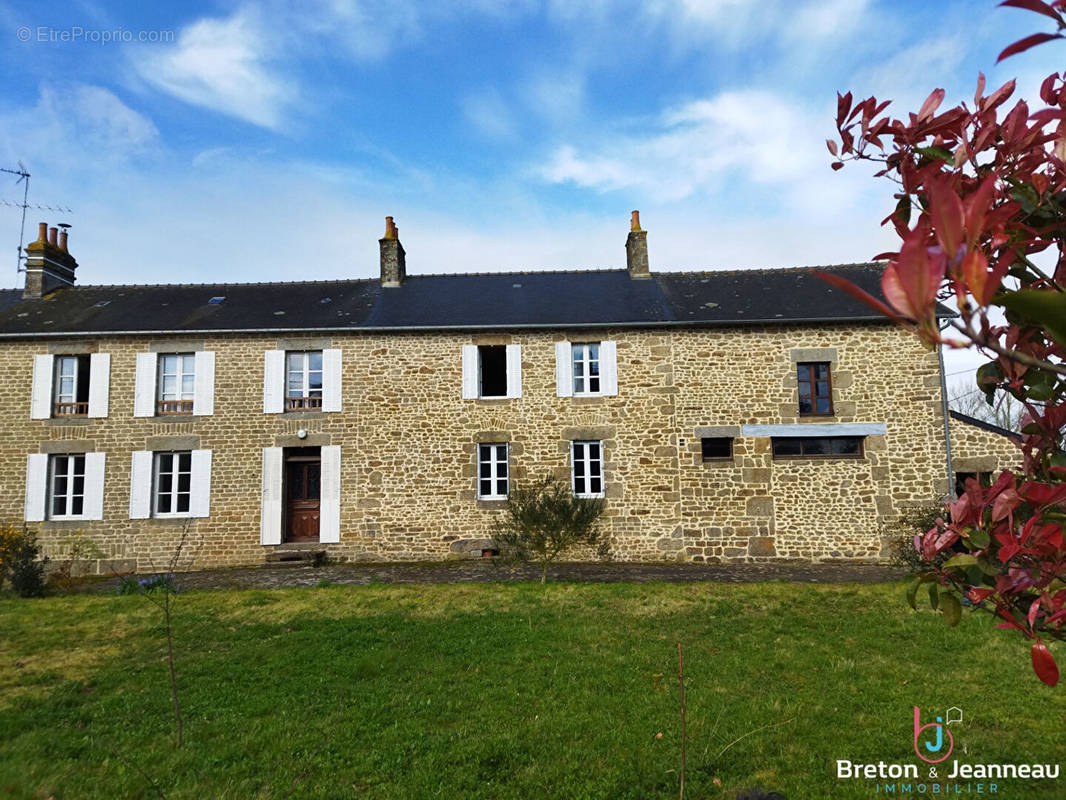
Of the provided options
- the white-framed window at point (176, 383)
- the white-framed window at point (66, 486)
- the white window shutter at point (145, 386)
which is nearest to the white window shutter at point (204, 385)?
the white-framed window at point (176, 383)

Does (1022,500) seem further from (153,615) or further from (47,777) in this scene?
(153,615)

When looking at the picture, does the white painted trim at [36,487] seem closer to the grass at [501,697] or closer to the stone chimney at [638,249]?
the grass at [501,697]

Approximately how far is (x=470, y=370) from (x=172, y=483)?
249 inches

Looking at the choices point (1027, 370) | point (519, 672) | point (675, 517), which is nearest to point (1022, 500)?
point (1027, 370)

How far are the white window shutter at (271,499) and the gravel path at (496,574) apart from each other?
629mm

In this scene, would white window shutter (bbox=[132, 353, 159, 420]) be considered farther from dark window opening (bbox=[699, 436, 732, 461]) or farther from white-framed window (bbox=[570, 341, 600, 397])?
dark window opening (bbox=[699, 436, 732, 461])

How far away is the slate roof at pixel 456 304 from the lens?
13250 millimetres

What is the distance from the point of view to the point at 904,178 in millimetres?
1494

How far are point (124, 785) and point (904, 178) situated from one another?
16.4 ft

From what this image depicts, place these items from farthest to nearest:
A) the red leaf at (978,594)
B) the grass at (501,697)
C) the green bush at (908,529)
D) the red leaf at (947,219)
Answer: the green bush at (908,529)
the grass at (501,697)
the red leaf at (978,594)
the red leaf at (947,219)

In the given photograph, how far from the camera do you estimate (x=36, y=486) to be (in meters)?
12.7

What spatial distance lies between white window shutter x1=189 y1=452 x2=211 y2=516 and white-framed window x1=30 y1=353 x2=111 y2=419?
2.12 metres

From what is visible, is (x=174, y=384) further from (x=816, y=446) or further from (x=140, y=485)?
(x=816, y=446)

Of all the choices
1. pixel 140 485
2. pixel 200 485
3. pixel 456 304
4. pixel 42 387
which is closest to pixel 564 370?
pixel 456 304
